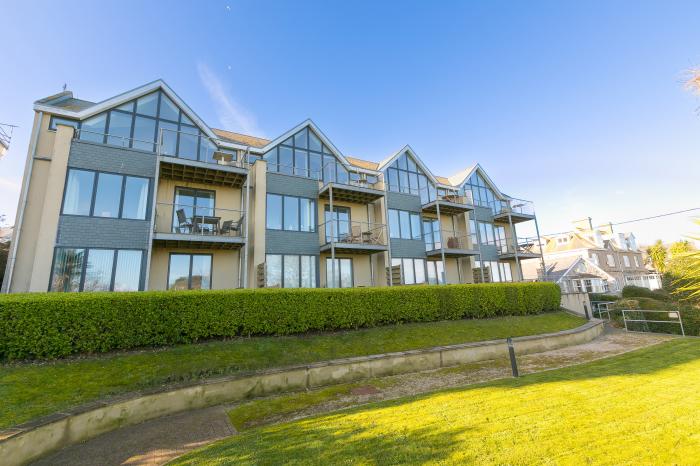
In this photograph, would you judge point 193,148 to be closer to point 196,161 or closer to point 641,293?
point 196,161

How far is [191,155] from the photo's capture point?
1567cm

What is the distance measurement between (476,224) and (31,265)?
83.3 ft

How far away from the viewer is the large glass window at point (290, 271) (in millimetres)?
15859

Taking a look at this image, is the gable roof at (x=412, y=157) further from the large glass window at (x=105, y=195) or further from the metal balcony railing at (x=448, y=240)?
the large glass window at (x=105, y=195)

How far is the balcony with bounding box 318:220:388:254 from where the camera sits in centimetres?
1698

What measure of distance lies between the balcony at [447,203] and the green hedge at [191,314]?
23.9 ft

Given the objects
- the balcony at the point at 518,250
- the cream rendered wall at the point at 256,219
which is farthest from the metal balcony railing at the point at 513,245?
the cream rendered wall at the point at 256,219

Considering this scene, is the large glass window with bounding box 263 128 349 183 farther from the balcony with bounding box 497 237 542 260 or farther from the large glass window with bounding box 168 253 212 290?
the balcony with bounding box 497 237 542 260

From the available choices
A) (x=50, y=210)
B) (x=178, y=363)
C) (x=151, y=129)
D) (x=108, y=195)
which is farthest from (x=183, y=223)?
(x=178, y=363)

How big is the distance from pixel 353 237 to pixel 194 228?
8.48 metres

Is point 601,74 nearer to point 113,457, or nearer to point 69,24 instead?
point 113,457

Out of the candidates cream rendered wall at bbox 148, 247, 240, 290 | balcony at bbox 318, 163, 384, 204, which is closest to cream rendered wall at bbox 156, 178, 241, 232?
cream rendered wall at bbox 148, 247, 240, 290

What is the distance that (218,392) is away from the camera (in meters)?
7.18

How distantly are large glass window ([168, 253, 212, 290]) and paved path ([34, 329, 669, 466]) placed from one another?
8679mm
